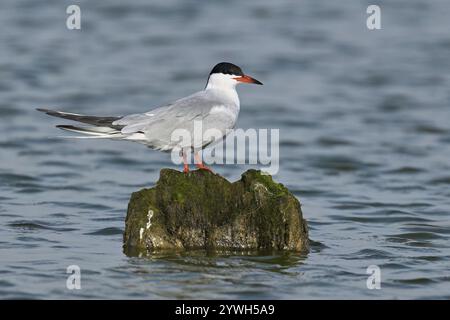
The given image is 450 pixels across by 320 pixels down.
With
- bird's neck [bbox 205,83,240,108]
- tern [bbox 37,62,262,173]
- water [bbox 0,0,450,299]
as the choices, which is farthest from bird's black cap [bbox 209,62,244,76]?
water [bbox 0,0,450,299]

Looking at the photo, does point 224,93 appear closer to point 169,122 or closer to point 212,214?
point 169,122

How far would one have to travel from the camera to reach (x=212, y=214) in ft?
25.8

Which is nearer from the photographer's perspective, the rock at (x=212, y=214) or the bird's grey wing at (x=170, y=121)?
the rock at (x=212, y=214)

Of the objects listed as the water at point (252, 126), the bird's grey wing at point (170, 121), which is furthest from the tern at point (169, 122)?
the water at point (252, 126)

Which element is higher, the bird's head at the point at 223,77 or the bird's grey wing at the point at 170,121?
the bird's head at the point at 223,77

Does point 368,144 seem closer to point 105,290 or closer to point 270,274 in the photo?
point 270,274

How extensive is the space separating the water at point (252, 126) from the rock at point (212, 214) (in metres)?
0.20

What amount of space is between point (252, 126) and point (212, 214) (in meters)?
6.30

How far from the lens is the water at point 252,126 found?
24.6 ft

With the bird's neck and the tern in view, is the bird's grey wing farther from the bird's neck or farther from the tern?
the bird's neck

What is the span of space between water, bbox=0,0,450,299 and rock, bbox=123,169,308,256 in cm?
20

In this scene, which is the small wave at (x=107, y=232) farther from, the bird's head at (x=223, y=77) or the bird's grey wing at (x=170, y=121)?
the bird's head at (x=223, y=77)

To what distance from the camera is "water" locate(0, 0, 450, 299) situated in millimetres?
7488

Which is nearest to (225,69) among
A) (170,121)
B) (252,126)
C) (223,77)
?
(223,77)
